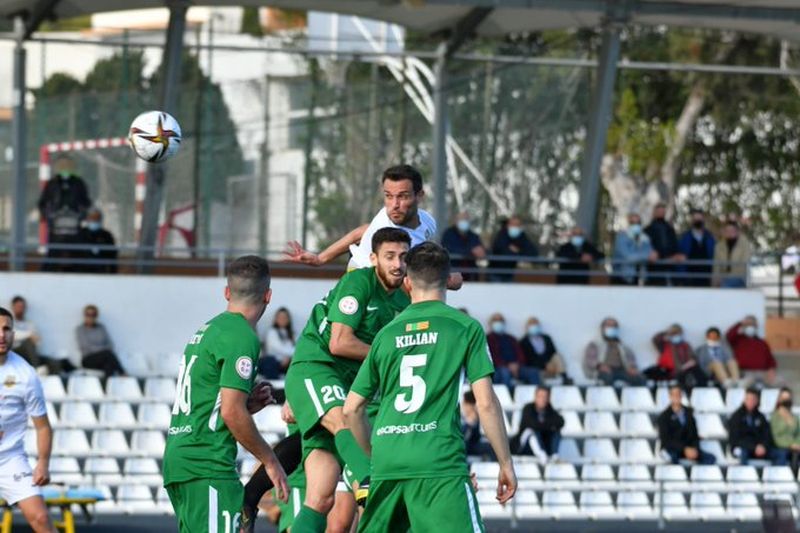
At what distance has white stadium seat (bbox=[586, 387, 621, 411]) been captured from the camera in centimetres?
2059

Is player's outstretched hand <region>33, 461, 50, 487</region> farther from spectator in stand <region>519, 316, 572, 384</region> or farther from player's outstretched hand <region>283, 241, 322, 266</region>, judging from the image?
spectator in stand <region>519, 316, 572, 384</region>

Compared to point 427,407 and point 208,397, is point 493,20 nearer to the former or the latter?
point 208,397

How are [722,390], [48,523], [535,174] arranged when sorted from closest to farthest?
1. [48,523]
2. [722,390]
3. [535,174]

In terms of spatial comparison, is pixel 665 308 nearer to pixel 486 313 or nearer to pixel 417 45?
pixel 486 313

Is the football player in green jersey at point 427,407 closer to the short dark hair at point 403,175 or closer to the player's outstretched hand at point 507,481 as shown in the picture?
the player's outstretched hand at point 507,481

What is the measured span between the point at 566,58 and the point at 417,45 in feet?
8.81

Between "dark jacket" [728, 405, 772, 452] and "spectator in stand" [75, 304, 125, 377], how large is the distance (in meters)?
7.34

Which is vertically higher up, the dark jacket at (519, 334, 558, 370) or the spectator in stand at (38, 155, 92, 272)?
the spectator in stand at (38, 155, 92, 272)

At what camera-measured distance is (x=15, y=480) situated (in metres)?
11.1

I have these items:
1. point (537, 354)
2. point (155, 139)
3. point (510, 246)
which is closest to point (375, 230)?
point (155, 139)

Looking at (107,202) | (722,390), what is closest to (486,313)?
(722,390)

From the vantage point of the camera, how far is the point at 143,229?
947 inches

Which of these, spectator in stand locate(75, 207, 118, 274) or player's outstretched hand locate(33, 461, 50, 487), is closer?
player's outstretched hand locate(33, 461, 50, 487)

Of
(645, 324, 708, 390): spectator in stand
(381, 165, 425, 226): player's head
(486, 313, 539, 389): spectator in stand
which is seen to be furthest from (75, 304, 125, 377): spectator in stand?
(381, 165, 425, 226): player's head
